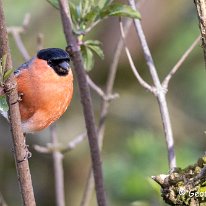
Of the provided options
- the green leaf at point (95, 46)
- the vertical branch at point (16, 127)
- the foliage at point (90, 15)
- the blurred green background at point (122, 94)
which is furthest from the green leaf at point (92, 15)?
the blurred green background at point (122, 94)

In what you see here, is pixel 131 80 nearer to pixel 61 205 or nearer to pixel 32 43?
pixel 32 43

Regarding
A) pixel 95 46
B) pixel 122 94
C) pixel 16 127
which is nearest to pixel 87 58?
pixel 95 46

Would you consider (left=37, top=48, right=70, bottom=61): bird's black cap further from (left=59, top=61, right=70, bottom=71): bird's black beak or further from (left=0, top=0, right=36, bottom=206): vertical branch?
(left=0, top=0, right=36, bottom=206): vertical branch

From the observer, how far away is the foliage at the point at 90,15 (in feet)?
10.2

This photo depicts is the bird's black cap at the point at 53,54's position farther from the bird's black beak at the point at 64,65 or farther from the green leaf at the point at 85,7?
the green leaf at the point at 85,7

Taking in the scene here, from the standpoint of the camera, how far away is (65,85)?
351 cm

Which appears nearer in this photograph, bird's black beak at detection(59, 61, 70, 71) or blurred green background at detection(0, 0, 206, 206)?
bird's black beak at detection(59, 61, 70, 71)

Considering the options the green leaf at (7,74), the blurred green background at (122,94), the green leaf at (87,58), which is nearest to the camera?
the green leaf at (7,74)

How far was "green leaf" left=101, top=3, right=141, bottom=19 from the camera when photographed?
301 cm

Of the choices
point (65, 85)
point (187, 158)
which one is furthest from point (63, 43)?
point (65, 85)

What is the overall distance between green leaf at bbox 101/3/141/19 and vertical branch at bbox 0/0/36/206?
808 mm

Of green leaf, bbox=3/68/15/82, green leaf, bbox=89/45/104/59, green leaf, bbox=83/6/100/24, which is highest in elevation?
green leaf, bbox=83/6/100/24

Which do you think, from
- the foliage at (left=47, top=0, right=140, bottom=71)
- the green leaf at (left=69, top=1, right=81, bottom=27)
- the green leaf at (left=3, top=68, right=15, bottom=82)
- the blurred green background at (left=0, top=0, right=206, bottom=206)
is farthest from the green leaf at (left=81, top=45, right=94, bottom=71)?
the blurred green background at (left=0, top=0, right=206, bottom=206)

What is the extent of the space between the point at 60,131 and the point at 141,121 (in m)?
0.85
